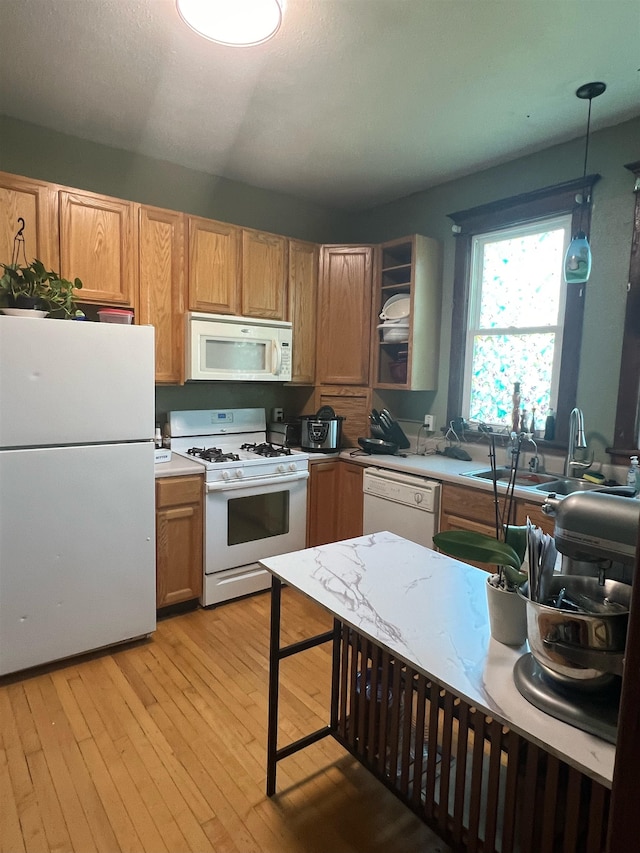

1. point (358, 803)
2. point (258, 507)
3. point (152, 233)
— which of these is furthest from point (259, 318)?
point (358, 803)

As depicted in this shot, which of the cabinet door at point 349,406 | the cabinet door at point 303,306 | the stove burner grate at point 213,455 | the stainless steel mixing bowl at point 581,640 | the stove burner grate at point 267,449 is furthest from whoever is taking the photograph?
the cabinet door at point 349,406

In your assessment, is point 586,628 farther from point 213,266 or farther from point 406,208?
point 406,208

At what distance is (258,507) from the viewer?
3.12 meters

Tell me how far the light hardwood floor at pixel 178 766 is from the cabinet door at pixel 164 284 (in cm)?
163

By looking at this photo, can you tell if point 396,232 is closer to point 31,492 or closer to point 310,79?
point 310,79

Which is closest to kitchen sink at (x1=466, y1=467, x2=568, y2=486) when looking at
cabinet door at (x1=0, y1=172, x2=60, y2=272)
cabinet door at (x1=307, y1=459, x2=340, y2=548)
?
cabinet door at (x1=307, y1=459, x2=340, y2=548)

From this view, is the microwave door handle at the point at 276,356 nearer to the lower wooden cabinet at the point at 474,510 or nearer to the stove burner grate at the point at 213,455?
the stove burner grate at the point at 213,455

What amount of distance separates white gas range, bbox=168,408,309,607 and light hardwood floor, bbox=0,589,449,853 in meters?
0.54

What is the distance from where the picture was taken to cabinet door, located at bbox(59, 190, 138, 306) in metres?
2.59

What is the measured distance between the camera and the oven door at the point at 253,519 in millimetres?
2871

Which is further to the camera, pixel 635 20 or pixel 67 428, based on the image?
pixel 67 428

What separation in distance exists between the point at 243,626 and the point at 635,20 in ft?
10.4

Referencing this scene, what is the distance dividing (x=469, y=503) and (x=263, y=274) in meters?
1.97

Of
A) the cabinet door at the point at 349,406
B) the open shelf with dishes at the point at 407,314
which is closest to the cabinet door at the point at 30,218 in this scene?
the cabinet door at the point at 349,406
